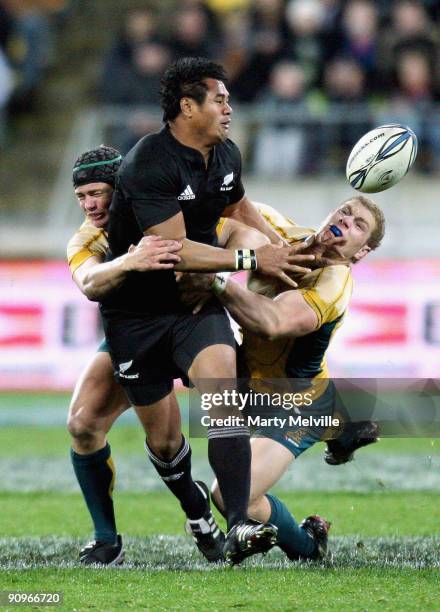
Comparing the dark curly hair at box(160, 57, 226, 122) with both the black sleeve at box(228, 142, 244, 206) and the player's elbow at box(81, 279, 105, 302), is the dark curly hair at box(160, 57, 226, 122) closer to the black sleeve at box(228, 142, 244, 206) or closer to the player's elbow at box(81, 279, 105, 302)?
the black sleeve at box(228, 142, 244, 206)

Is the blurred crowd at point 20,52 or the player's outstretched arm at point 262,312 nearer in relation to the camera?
the player's outstretched arm at point 262,312

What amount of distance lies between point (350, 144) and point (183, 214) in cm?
739

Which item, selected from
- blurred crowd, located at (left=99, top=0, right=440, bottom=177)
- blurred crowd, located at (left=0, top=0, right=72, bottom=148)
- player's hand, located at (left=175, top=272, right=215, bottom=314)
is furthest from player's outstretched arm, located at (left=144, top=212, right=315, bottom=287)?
blurred crowd, located at (left=0, top=0, right=72, bottom=148)

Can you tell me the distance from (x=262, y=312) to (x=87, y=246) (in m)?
0.93

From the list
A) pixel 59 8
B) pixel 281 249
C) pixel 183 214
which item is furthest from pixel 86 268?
pixel 59 8

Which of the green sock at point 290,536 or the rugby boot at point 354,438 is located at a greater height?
the rugby boot at point 354,438

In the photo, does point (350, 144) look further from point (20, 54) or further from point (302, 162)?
point (20, 54)

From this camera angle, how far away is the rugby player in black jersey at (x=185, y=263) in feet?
17.8

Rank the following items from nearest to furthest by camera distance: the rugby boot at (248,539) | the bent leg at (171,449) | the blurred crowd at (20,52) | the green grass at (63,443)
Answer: the rugby boot at (248,539)
the bent leg at (171,449)
the green grass at (63,443)
the blurred crowd at (20,52)

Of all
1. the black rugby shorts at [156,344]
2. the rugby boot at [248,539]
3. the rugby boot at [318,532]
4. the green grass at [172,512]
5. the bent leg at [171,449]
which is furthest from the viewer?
the green grass at [172,512]

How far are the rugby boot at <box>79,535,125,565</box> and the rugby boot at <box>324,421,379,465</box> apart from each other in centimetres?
113

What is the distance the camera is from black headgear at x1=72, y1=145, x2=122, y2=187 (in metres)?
5.99

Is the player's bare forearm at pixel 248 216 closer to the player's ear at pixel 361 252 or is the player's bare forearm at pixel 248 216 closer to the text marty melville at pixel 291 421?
the player's ear at pixel 361 252

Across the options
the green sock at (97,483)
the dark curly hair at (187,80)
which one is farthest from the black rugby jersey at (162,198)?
the green sock at (97,483)
